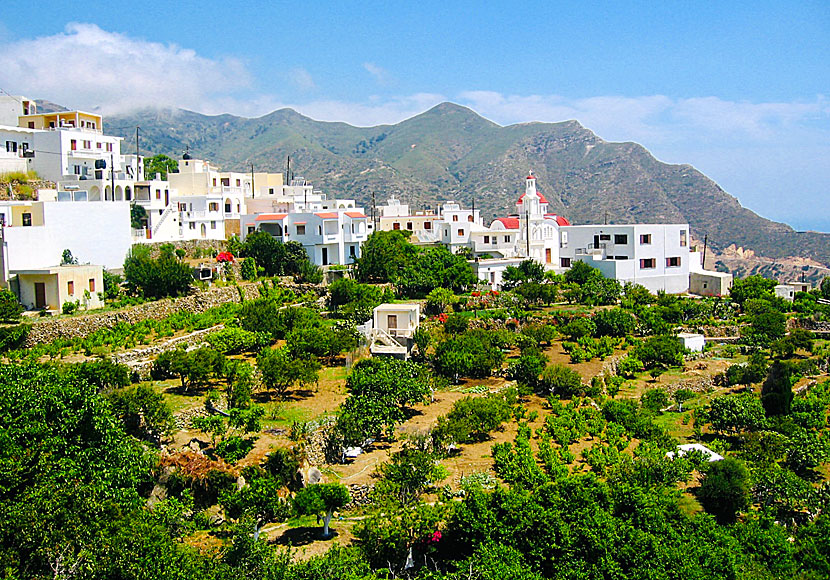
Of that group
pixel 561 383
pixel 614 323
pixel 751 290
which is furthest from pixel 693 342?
pixel 751 290

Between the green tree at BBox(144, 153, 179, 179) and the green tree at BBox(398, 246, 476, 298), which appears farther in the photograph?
the green tree at BBox(144, 153, 179, 179)

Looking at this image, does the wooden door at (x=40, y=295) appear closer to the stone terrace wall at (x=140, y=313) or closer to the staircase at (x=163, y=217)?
the stone terrace wall at (x=140, y=313)

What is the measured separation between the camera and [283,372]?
90.1 ft

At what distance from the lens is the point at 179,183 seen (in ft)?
179

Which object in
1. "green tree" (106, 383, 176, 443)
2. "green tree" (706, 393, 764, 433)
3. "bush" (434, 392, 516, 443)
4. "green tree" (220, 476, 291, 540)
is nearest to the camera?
"green tree" (220, 476, 291, 540)

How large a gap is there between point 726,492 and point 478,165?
128 m

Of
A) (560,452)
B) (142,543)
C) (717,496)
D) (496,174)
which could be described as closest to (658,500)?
(717,496)

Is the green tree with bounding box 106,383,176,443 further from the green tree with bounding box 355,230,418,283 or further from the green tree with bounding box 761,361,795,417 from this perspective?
the green tree with bounding box 355,230,418,283

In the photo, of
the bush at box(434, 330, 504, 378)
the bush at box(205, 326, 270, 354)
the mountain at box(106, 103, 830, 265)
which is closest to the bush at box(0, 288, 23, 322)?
the bush at box(205, 326, 270, 354)

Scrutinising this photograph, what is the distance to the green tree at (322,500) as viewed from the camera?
1769 centimetres

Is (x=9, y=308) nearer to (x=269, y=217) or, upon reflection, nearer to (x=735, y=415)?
(x=269, y=217)

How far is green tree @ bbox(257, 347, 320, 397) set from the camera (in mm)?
27297

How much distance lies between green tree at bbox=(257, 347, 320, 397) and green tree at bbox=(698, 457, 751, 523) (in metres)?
13.9

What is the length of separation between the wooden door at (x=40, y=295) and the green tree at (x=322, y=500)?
21227 mm
